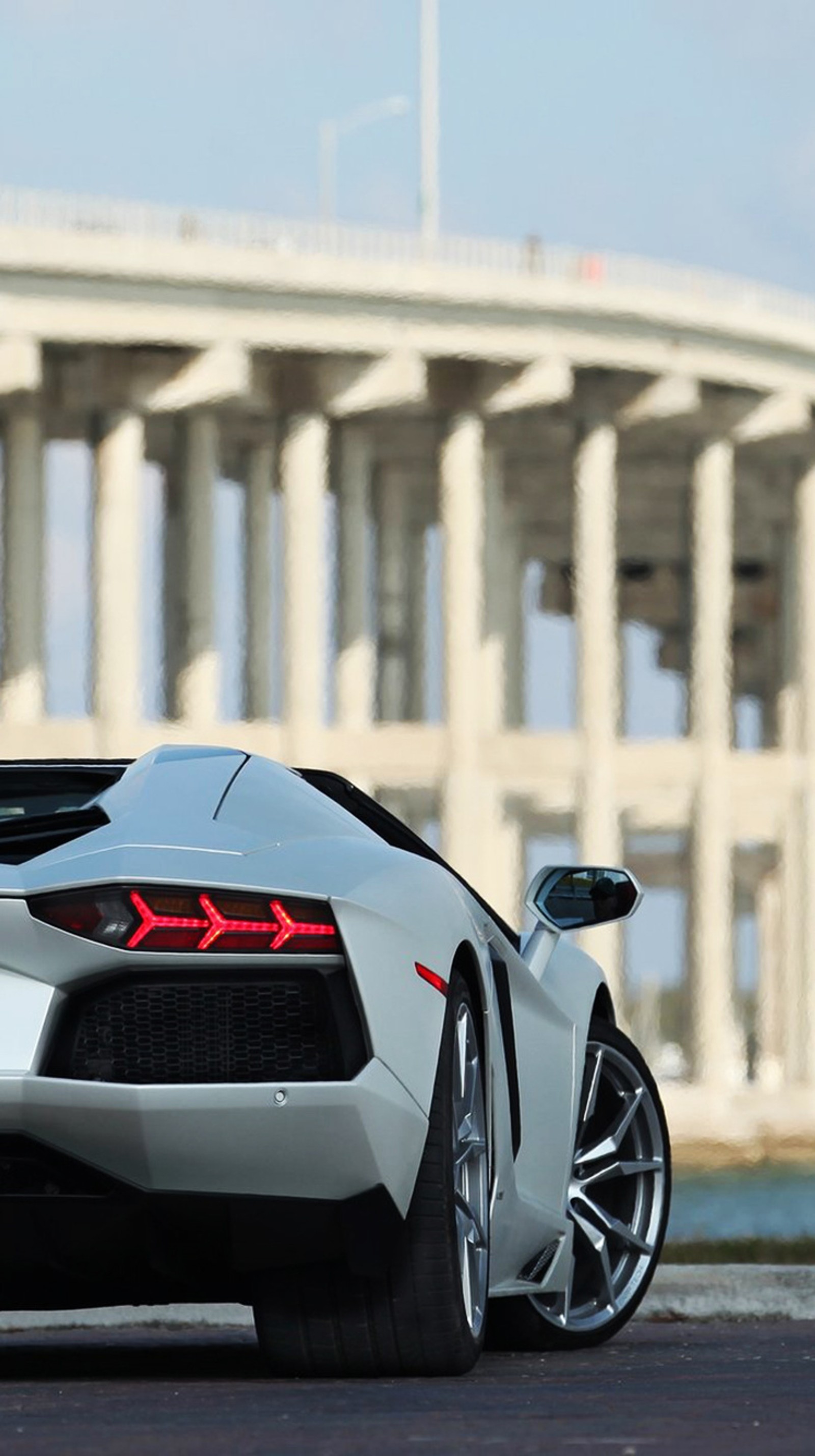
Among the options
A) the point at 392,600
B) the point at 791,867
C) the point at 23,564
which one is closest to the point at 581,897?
the point at 23,564

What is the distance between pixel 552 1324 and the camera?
27.5ft

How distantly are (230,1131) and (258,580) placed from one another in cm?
5468

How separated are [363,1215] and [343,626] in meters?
54.6

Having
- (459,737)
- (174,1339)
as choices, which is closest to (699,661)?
(459,737)

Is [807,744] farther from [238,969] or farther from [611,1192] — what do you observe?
[238,969]

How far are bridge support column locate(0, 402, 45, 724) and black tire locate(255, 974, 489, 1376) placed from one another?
4793 cm

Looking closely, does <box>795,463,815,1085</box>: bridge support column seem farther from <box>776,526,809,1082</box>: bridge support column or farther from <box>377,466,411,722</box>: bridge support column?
<box>377,466,411,722</box>: bridge support column

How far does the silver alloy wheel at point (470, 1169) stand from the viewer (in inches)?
269

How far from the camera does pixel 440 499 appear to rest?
59594 mm

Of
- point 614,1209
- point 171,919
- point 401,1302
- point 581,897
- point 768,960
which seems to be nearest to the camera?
point 171,919

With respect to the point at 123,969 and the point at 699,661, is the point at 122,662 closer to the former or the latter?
the point at 699,661

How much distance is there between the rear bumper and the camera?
6.21 m

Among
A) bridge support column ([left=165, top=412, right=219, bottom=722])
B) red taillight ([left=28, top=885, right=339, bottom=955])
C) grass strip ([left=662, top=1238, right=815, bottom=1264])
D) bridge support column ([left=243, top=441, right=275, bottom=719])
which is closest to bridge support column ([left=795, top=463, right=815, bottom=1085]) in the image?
bridge support column ([left=243, top=441, right=275, bottom=719])

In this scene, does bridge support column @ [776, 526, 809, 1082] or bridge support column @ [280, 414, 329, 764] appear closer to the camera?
bridge support column @ [280, 414, 329, 764]
